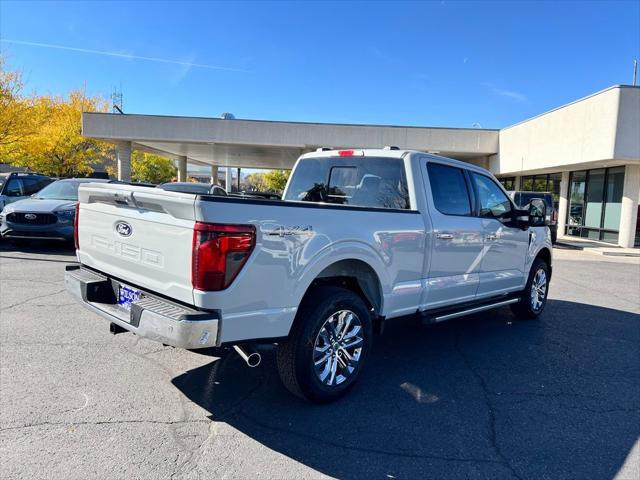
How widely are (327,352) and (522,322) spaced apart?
3888mm

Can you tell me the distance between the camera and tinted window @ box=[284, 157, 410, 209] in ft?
15.0

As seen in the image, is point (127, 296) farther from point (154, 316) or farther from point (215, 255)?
point (215, 255)

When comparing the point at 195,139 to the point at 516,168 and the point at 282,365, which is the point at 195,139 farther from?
the point at 282,365

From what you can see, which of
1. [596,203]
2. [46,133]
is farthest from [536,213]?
[46,133]

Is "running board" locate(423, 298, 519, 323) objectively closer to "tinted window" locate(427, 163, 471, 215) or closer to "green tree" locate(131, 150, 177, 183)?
"tinted window" locate(427, 163, 471, 215)

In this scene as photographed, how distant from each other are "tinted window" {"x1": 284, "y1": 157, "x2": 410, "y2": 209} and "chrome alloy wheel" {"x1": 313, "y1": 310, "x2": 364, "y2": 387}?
4.43ft

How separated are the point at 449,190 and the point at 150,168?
5252 cm

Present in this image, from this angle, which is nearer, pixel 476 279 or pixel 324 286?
pixel 324 286

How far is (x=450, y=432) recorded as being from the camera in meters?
3.34

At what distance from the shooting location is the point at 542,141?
19984 mm

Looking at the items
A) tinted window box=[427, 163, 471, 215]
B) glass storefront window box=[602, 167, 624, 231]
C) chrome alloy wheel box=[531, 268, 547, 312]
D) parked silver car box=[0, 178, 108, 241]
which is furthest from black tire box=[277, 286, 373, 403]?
glass storefront window box=[602, 167, 624, 231]

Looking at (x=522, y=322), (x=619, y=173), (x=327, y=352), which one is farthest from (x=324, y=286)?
(x=619, y=173)

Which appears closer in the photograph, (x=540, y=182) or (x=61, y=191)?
(x=61, y=191)

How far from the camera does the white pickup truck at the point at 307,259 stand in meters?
2.93
